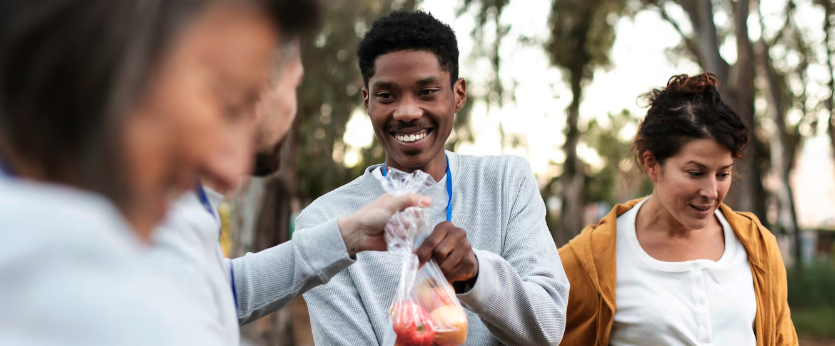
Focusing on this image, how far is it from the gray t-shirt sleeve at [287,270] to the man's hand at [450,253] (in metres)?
0.21

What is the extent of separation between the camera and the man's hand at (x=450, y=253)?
1.97m

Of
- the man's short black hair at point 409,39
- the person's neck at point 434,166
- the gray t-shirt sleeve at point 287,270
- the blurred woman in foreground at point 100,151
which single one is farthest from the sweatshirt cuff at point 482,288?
the blurred woman in foreground at point 100,151

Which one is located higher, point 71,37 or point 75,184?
point 71,37

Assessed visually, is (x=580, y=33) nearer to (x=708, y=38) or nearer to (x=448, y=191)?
(x=708, y=38)

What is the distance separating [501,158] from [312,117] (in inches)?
394

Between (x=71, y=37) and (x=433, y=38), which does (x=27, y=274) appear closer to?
(x=71, y=37)

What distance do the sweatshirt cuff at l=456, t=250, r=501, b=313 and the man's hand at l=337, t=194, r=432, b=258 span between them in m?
0.24

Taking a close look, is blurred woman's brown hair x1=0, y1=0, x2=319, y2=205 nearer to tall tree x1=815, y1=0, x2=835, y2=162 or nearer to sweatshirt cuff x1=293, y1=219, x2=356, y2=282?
sweatshirt cuff x1=293, y1=219, x2=356, y2=282

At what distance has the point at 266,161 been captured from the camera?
1.32m

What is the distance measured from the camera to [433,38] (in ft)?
8.90

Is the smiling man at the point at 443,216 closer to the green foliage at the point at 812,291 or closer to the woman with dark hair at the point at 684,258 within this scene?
the woman with dark hair at the point at 684,258

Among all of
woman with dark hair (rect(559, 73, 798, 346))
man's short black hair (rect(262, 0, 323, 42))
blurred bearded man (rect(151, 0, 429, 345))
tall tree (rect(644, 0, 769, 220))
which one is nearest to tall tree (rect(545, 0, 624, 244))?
tall tree (rect(644, 0, 769, 220))

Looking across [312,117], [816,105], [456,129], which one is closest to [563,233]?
[456,129]

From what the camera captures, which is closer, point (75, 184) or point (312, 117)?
point (75, 184)
